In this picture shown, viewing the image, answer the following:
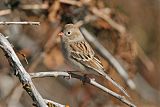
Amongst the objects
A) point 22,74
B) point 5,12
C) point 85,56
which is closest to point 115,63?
point 85,56

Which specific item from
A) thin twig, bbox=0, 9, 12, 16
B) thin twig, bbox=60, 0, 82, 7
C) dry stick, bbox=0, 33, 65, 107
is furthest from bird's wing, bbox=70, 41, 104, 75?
dry stick, bbox=0, 33, 65, 107

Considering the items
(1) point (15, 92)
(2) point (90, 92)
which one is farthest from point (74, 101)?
(1) point (15, 92)

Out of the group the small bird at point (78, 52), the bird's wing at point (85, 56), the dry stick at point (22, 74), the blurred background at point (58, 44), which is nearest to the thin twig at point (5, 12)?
the blurred background at point (58, 44)

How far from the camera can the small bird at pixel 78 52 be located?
13.4 feet

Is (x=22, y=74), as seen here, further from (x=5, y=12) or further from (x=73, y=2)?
(x=73, y=2)

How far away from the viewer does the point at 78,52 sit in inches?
168

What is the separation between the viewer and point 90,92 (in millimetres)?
5066

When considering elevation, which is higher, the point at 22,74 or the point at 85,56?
the point at 22,74

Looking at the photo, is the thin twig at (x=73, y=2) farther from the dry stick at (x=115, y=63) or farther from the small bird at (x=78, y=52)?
the dry stick at (x=115, y=63)

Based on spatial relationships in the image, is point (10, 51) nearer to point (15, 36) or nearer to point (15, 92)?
point (15, 92)

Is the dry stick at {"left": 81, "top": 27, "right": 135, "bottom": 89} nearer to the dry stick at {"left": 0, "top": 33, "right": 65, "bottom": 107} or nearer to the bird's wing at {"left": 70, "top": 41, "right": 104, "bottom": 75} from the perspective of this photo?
the bird's wing at {"left": 70, "top": 41, "right": 104, "bottom": 75}

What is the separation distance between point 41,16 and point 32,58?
407 millimetres

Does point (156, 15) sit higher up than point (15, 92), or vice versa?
point (156, 15)

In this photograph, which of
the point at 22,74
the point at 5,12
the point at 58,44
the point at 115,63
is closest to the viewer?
the point at 22,74
